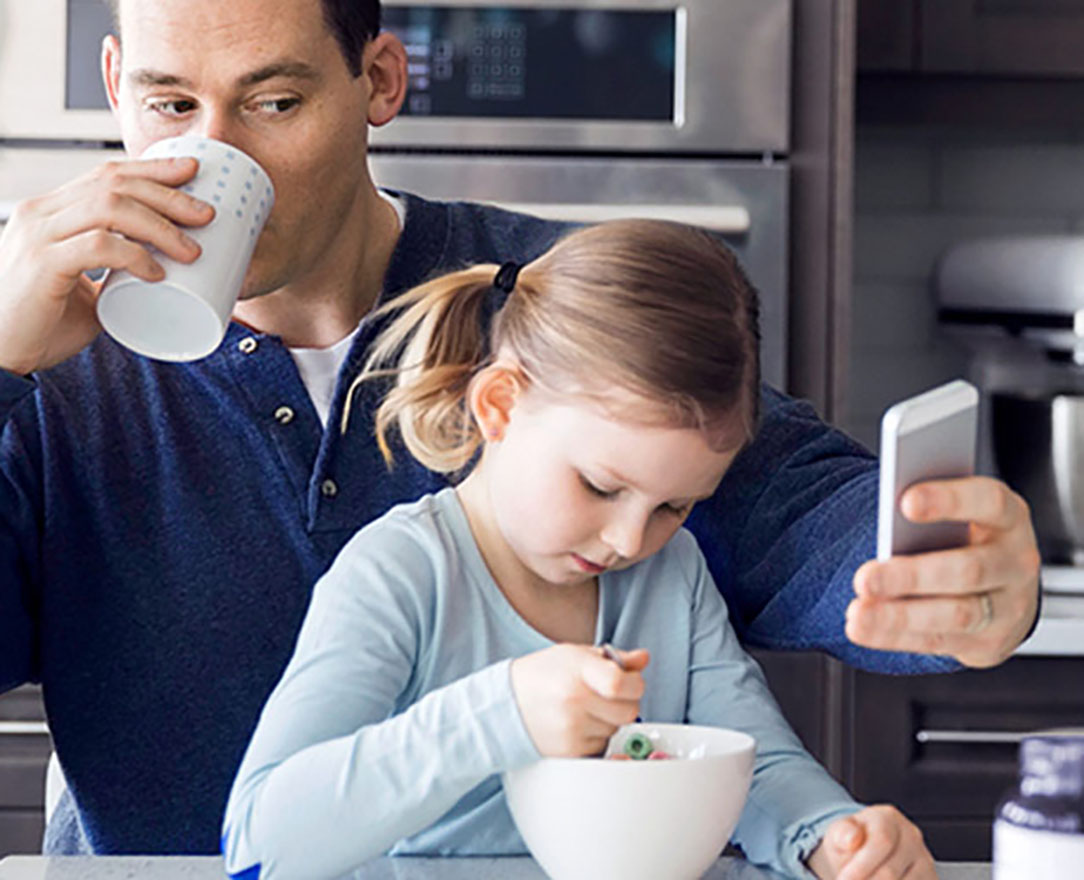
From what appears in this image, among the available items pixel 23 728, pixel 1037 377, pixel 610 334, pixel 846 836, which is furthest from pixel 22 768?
pixel 1037 377

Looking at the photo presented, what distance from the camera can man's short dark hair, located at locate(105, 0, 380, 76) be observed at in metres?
1.47

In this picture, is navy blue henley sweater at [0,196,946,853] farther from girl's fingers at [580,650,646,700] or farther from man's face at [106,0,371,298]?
girl's fingers at [580,650,646,700]

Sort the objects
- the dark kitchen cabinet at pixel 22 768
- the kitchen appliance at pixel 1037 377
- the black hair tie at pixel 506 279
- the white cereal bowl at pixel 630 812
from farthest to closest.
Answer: the kitchen appliance at pixel 1037 377, the dark kitchen cabinet at pixel 22 768, the black hair tie at pixel 506 279, the white cereal bowl at pixel 630 812

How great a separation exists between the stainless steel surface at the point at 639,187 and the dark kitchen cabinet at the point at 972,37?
384 mm

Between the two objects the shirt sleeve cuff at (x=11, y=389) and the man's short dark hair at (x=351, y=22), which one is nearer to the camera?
the shirt sleeve cuff at (x=11, y=389)

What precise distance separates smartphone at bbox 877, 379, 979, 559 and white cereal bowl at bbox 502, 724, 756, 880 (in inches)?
6.1

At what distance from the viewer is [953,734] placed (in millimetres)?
2186

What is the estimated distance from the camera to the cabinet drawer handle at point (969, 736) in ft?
7.14

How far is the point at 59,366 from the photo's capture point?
151 centimetres

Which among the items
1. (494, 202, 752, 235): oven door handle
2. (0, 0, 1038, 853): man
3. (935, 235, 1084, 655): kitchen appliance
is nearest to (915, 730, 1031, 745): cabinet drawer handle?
(935, 235, 1084, 655): kitchen appliance

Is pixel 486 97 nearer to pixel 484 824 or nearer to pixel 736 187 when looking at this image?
pixel 736 187

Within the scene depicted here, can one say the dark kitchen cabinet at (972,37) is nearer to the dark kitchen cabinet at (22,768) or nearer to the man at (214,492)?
the man at (214,492)

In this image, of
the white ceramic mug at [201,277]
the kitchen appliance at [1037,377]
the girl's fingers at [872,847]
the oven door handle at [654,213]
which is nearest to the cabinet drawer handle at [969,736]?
the kitchen appliance at [1037,377]

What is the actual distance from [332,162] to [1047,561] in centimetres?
130
